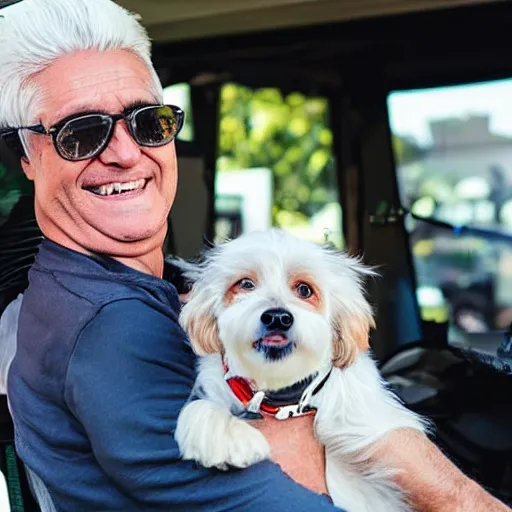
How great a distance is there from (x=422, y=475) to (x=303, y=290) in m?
0.42

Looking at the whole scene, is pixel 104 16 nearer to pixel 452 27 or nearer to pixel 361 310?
pixel 361 310

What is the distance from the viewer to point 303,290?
5.41 ft

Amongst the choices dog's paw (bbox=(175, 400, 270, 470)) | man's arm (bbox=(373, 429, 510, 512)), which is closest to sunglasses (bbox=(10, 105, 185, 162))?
dog's paw (bbox=(175, 400, 270, 470))

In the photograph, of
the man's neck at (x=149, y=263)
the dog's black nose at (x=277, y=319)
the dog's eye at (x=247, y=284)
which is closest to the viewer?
the dog's black nose at (x=277, y=319)

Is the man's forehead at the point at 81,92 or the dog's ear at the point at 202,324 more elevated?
the man's forehead at the point at 81,92

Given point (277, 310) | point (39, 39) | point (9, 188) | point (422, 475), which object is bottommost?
point (422, 475)

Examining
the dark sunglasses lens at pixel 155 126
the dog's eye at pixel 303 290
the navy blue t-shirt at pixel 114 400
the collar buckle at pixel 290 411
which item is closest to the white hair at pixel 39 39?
the dark sunglasses lens at pixel 155 126

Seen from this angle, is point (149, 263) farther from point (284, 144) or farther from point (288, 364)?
point (284, 144)

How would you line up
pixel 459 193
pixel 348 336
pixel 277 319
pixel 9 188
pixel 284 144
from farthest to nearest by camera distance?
1. pixel 459 193
2. pixel 284 144
3. pixel 9 188
4. pixel 348 336
5. pixel 277 319

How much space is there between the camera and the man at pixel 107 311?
5.43 feet

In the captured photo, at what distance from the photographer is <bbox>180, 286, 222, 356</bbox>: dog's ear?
5.45 feet

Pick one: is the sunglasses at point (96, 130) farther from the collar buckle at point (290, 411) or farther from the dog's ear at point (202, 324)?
the collar buckle at point (290, 411)

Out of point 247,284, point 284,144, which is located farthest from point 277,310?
point 284,144

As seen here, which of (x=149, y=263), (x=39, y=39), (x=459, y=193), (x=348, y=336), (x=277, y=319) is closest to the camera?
(x=277, y=319)
